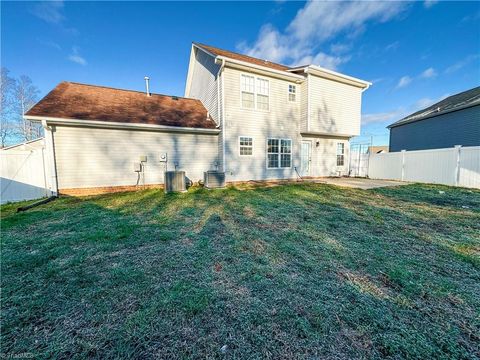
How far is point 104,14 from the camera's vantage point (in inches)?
313

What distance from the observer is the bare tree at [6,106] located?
48.2 ft

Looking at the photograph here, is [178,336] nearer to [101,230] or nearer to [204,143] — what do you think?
[101,230]

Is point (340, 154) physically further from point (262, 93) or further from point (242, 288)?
point (242, 288)

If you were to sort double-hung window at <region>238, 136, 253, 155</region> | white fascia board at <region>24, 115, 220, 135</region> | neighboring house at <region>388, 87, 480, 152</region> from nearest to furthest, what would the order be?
1. white fascia board at <region>24, 115, 220, 135</region>
2. double-hung window at <region>238, 136, 253, 155</region>
3. neighboring house at <region>388, 87, 480, 152</region>

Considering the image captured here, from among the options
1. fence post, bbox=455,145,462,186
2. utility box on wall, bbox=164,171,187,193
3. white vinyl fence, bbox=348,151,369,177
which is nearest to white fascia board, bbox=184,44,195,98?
utility box on wall, bbox=164,171,187,193

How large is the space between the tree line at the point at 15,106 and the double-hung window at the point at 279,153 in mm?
19934

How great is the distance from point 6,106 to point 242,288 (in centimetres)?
2361

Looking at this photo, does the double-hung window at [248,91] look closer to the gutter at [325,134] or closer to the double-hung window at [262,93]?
the double-hung window at [262,93]

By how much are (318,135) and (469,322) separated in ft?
36.1

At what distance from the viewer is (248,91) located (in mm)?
9320

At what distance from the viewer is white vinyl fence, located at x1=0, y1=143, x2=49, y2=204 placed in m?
6.22

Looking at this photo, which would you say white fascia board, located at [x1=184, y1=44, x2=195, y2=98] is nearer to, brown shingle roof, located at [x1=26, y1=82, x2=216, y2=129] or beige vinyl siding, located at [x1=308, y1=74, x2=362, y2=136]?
brown shingle roof, located at [x1=26, y1=82, x2=216, y2=129]

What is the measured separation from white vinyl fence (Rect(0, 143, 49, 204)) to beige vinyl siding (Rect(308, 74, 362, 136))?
1156 cm

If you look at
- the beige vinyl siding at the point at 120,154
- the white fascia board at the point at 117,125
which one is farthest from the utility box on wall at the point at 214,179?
the white fascia board at the point at 117,125
